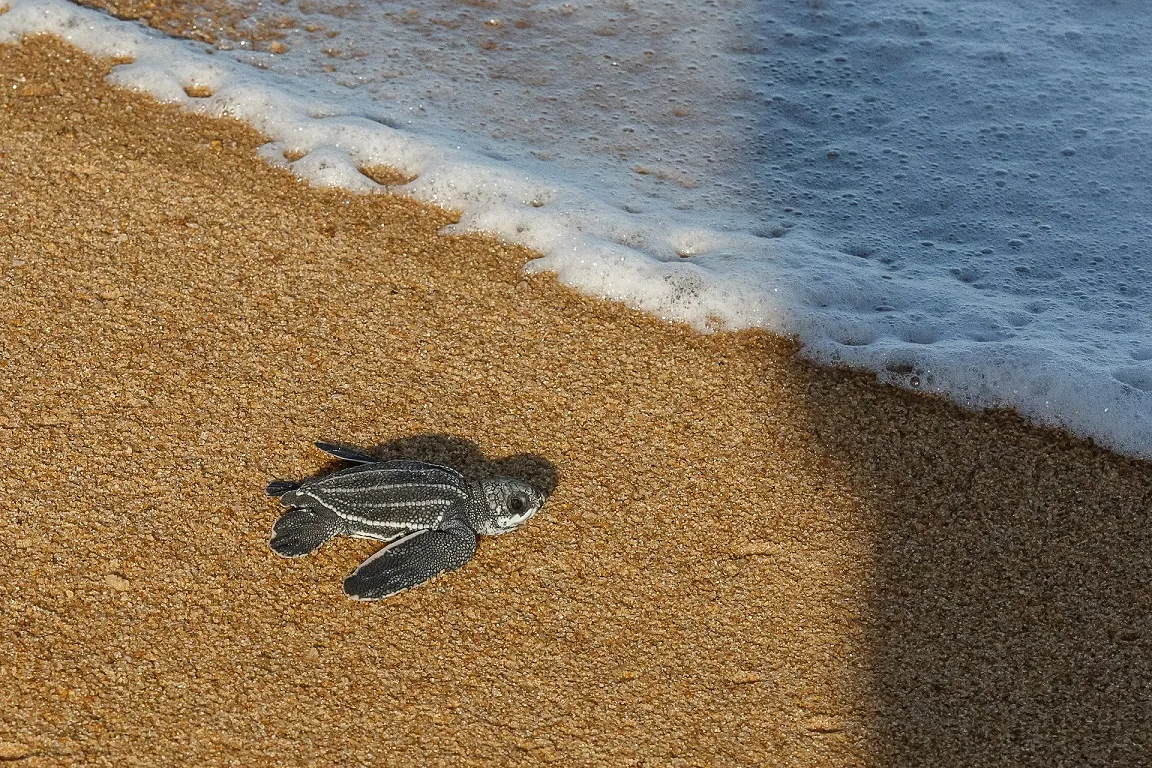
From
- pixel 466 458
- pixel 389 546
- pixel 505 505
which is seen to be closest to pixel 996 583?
pixel 505 505

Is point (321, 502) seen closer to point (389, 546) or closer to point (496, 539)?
point (389, 546)

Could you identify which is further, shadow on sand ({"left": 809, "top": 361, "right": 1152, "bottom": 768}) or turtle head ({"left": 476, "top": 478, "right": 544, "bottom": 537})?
turtle head ({"left": 476, "top": 478, "right": 544, "bottom": 537})

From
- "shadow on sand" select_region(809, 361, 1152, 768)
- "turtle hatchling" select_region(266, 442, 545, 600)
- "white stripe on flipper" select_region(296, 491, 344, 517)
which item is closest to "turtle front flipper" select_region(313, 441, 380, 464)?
"turtle hatchling" select_region(266, 442, 545, 600)

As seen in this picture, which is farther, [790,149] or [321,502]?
A: [790,149]

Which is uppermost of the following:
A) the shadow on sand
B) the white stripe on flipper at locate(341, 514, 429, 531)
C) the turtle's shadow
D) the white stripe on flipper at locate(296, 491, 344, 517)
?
the white stripe on flipper at locate(296, 491, 344, 517)

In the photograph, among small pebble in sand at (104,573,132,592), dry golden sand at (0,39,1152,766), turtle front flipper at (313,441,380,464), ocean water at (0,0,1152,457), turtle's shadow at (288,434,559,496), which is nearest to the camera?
dry golden sand at (0,39,1152,766)

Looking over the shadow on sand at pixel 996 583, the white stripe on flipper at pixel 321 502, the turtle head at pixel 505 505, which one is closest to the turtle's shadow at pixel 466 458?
the turtle head at pixel 505 505

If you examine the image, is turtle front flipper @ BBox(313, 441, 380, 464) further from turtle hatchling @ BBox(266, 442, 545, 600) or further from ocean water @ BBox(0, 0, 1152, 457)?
ocean water @ BBox(0, 0, 1152, 457)

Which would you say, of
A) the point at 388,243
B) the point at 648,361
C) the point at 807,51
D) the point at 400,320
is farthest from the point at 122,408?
the point at 807,51

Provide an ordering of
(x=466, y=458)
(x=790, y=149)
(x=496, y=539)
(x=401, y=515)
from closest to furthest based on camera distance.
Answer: (x=401, y=515) → (x=496, y=539) → (x=466, y=458) → (x=790, y=149)
